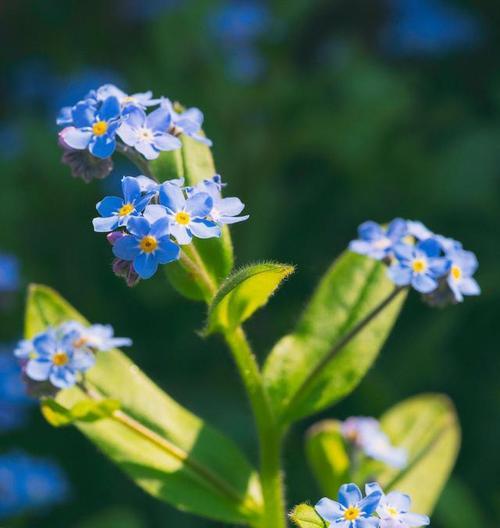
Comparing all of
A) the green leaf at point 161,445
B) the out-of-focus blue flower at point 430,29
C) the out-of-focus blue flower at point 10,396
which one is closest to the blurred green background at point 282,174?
the out-of-focus blue flower at point 430,29

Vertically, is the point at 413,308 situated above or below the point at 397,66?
below

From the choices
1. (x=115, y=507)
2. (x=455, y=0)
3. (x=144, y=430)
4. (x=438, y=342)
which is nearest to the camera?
(x=144, y=430)

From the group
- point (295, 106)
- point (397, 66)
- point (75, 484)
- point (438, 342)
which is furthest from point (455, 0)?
point (75, 484)

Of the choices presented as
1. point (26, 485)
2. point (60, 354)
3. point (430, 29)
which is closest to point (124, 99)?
point (60, 354)

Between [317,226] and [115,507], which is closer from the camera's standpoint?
[115,507]

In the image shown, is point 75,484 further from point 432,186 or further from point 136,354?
point 432,186

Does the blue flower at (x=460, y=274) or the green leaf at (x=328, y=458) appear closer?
the blue flower at (x=460, y=274)

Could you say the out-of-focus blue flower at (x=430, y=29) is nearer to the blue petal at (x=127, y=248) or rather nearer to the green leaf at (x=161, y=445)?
the green leaf at (x=161, y=445)
